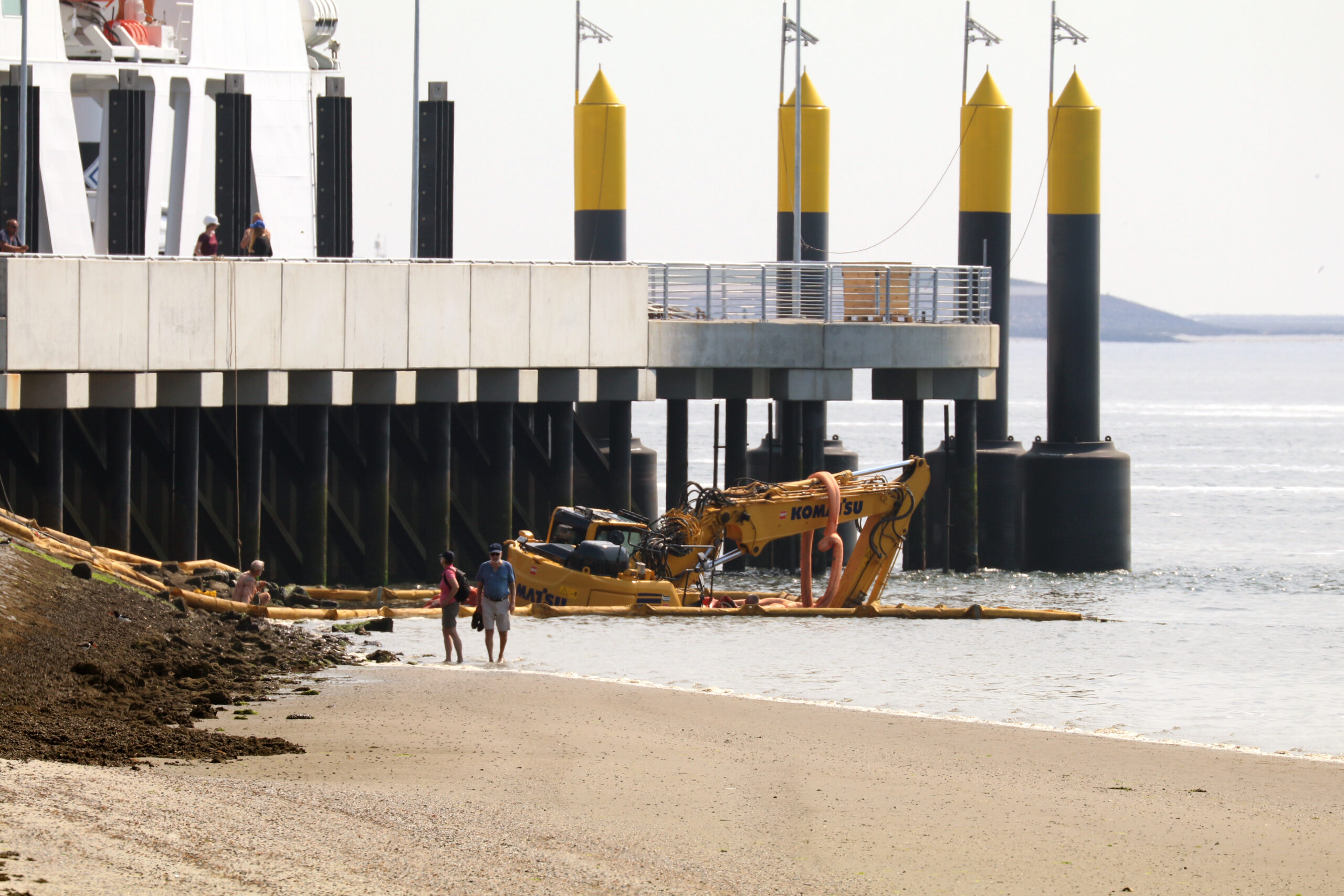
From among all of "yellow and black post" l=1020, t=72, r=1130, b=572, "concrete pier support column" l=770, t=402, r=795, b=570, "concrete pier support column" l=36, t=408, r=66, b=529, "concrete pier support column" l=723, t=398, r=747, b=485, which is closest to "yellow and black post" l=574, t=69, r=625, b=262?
"concrete pier support column" l=723, t=398, r=747, b=485

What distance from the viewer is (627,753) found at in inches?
659

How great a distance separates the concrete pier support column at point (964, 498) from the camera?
3881 centimetres

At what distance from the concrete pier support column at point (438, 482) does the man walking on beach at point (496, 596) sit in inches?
440

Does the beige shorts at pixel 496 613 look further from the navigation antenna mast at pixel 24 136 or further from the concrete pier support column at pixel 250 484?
the navigation antenna mast at pixel 24 136

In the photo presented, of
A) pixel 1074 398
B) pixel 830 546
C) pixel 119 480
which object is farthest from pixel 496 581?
pixel 1074 398

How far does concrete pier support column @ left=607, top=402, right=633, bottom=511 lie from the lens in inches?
1464

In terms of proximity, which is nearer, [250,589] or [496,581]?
[496,581]

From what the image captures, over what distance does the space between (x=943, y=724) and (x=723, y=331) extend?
18.4 meters

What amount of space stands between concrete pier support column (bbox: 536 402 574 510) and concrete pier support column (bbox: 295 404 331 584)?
471 centimetres

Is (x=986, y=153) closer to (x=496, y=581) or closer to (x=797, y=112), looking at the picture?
(x=797, y=112)

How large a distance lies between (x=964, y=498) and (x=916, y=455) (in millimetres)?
1247

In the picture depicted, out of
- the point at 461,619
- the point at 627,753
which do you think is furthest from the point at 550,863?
the point at 461,619

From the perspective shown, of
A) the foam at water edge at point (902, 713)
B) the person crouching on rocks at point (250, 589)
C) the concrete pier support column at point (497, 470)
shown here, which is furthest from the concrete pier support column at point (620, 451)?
Answer: the foam at water edge at point (902, 713)

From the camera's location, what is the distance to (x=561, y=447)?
3575 cm
